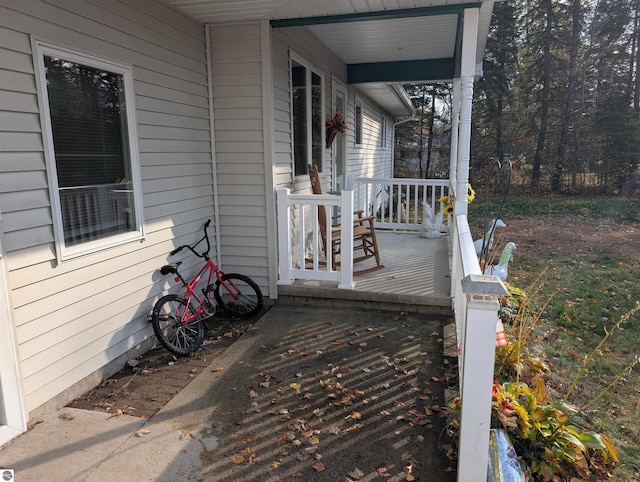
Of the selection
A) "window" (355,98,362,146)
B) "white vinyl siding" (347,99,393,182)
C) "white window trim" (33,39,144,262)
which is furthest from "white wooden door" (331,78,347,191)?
"white window trim" (33,39,144,262)

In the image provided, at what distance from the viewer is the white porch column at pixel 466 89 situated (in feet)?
12.9

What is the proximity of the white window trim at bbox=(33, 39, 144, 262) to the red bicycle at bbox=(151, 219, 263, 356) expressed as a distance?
55cm

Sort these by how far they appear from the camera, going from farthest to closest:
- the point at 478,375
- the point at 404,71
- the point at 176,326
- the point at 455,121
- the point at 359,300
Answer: the point at 404,71 → the point at 455,121 → the point at 359,300 → the point at 176,326 → the point at 478,375

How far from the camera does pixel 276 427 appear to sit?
266 cm

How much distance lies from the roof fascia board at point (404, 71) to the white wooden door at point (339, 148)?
38 cm

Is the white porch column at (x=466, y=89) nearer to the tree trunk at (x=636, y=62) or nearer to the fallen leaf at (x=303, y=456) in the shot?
the fallen leaf at (x=303, y=456)

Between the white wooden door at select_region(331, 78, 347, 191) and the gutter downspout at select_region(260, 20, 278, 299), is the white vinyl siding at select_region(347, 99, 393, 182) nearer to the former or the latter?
the white wooden door at select_region(331, 78, 347, 191)

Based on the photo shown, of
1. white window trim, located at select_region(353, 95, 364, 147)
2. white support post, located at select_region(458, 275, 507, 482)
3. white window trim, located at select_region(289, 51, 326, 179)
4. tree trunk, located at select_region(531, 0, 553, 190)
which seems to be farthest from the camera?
tree trunk, located at select_region(531, 0, 553, 190)

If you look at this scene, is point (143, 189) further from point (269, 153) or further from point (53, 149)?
point (269, 153)

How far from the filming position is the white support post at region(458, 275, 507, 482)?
201 cm

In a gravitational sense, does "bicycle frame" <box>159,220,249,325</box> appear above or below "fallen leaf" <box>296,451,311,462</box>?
above

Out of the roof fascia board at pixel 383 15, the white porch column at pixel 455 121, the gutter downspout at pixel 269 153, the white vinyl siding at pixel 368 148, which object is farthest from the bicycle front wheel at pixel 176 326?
the white vinyl siding at pixel 368 148

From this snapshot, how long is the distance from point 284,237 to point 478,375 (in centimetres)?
293

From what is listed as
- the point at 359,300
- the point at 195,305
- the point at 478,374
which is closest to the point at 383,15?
the point at 359,300
